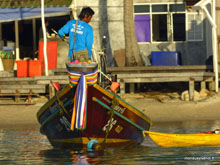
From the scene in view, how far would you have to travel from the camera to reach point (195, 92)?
65.8 ft

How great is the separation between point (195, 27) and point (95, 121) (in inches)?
537

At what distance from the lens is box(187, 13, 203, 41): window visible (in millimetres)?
24547

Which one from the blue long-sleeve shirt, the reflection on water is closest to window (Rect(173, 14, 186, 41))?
the reflection on water

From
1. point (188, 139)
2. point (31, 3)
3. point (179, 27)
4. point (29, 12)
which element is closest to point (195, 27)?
point (179, 27)

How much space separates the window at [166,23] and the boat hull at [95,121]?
1192cm

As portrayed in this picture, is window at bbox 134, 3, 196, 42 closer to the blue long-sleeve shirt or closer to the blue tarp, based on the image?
the blue tarp

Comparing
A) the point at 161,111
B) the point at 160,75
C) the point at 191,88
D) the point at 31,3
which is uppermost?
the point at 31,3

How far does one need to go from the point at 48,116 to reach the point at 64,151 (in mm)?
762

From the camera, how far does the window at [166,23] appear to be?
960 inches

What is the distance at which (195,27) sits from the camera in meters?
24.6

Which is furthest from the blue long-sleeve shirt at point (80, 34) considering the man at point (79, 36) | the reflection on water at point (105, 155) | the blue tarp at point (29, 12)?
the blue tarp at point (29, 12)

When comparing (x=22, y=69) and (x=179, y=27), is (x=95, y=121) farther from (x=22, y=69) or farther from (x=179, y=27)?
(x=179, y=27)

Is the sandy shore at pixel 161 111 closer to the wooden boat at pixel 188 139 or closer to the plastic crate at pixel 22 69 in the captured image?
the plastic crate at pixel 22 69

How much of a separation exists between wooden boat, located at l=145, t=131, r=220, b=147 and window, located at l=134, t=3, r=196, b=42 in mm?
12421
